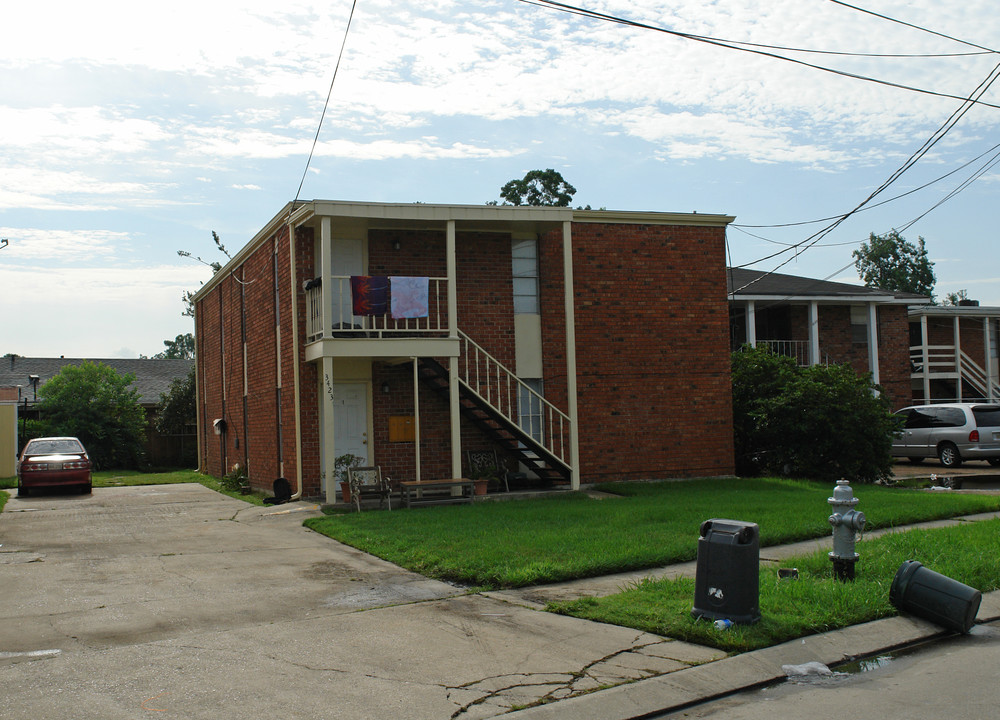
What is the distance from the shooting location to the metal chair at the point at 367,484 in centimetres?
1545

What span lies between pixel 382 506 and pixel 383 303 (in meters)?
3.60

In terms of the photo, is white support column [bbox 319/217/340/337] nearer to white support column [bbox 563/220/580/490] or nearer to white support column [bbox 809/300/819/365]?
white support column [bbox 563/220/580/490]

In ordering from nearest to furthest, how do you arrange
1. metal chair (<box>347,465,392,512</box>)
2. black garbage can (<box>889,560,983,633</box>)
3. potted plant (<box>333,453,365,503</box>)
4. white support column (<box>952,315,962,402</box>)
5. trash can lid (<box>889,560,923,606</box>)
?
black garbage can (<box>889,560,983,633</box>)
trash can lid (<box>889,560,923,606</box>)
metal chair (<box>347,465,392,512</box>)
potted plant (<box>333,453,365,503</box>)
white support column (<box>952,315,962,402</box>)

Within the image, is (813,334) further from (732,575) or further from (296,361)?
(732,575)

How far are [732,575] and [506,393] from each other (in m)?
11.9

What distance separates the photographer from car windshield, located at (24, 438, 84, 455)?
22.0m

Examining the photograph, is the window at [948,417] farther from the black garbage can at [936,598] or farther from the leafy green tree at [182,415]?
the leafy green tree at [182,415]

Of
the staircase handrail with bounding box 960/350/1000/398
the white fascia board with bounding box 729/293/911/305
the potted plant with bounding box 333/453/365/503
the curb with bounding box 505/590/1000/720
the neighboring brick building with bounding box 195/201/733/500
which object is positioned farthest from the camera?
the staircase handrail with bounding box 960/350/1000/398

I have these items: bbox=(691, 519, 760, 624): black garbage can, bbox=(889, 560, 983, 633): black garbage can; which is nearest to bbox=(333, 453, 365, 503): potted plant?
bbox=(691, 519, 760, 624): black garbage can

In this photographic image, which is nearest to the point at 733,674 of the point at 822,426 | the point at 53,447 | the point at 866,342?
the point at 822,426

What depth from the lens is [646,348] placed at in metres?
19.6

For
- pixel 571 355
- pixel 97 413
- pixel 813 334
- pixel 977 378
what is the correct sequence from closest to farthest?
pixel 571 355
pixel 813 334
pixel 97 413
pixel 977 378

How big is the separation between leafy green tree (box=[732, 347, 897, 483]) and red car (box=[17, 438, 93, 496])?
1556cm

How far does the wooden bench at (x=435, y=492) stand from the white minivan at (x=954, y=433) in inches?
471
